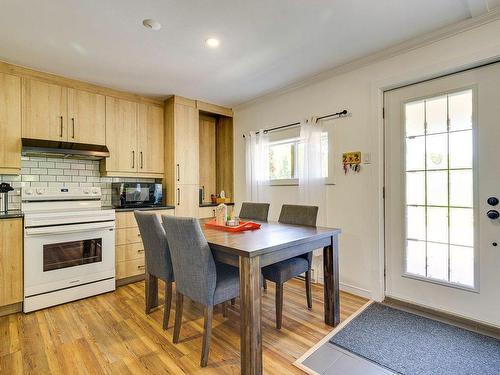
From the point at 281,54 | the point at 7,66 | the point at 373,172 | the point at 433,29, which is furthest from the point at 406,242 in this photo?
the point at 7,66

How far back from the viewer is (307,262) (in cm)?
243

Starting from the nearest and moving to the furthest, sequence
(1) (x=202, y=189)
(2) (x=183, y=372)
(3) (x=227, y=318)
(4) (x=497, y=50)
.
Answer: (2) (x=183, y=372) < (4) (x=497, y=50) < (3) (x=227, y=318) < (1) (x=202, y=189)

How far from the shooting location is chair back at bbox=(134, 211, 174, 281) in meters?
2.13

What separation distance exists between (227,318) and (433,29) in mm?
2980

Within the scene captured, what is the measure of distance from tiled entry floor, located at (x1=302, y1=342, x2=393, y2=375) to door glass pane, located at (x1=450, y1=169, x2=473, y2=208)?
4.89 ft

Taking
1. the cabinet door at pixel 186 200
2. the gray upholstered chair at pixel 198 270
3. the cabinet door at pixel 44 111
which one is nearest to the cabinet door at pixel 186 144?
the cabinet door at pixel 186 200

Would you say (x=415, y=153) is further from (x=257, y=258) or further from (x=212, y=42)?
(x=212, y=42)

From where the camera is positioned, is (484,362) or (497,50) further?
(497,50)

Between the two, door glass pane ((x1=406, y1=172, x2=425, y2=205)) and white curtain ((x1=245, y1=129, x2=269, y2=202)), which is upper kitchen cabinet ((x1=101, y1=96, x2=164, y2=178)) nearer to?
white curtain ((x1=245, y1=129, x2=269, y2=202))

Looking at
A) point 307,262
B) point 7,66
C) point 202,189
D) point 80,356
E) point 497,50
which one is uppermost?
point 7,66

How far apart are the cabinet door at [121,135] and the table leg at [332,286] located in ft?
8.76

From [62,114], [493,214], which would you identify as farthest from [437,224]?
[62,114]

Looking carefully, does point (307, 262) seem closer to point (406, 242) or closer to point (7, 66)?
point (406, 242)

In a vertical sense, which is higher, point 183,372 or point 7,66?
point 7,66
